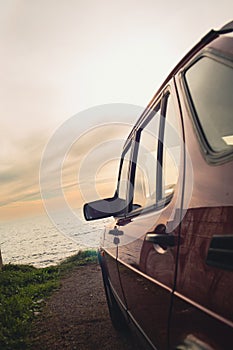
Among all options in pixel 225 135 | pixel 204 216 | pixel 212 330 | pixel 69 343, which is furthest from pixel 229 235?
pixel 69 343

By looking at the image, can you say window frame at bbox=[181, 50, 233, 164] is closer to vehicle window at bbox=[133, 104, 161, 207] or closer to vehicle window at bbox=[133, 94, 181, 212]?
vehicle window at bbox=[133, 94, 181, 212]

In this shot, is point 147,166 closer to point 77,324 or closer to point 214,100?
point 214,100

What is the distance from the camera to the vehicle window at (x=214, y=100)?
131 centimetres

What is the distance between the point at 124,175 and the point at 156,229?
2180 mm

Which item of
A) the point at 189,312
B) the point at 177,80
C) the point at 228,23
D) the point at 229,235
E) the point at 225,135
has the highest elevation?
the point at 228,23

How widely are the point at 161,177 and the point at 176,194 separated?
540 millimetres

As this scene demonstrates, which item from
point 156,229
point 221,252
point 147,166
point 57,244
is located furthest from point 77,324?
point 57,244

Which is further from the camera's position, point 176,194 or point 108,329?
point 108,329

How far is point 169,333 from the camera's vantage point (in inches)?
60.9

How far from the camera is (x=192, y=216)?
1370mm

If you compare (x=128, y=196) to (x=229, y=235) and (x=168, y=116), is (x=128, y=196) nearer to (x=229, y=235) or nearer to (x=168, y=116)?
(x=168, y=116)

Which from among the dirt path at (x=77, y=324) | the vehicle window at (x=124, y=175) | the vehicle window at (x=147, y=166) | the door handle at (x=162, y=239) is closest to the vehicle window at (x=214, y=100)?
the door handle at (x=162, y=239)

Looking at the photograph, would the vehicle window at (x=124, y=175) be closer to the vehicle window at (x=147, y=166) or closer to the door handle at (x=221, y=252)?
the vehicle window at (x=147, y=166)

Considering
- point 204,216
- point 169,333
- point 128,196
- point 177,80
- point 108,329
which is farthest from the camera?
point 108,329
